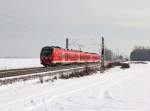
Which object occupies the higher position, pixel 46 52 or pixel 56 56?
pixel 46 52

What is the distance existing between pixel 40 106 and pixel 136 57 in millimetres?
162839

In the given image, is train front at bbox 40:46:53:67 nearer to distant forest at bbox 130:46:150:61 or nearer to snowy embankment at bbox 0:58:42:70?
snowy embankment at bbox 0:58:42:70

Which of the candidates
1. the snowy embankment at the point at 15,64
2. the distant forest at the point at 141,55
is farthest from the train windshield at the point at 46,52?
the distant forest at the point at 141,55

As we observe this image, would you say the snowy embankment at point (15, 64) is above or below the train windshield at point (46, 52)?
below

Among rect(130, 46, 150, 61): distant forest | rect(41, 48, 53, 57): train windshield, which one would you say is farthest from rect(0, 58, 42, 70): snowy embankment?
rect(130, 46, 150, 61): distant forest

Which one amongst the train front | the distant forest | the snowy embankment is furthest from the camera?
the distant forest

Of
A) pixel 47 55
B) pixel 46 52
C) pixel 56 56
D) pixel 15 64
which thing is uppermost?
pixel 46 52

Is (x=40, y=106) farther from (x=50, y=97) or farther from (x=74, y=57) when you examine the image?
(x=74, y=57)

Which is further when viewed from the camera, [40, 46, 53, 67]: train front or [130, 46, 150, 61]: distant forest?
[130, 46, 150, 61]: distant forest

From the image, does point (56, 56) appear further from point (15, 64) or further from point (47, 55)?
point (15, 64)

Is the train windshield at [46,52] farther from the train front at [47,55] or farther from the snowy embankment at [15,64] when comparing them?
the snowy embankment at [15,64]

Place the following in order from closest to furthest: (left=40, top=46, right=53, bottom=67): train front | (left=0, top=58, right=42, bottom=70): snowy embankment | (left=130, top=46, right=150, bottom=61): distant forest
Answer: (left=40, top=46, right=53, bottom=67): train front
(left=0, top=58, right=42, bottom=70): snowy embankment
(left=130, top=46, right=150, bottom=61): distant forest

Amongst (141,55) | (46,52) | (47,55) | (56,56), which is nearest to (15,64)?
(46,52)

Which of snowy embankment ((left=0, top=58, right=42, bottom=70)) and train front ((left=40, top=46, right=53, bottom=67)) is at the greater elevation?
train front ((left=40, top=46, right=53, bottom=67))
